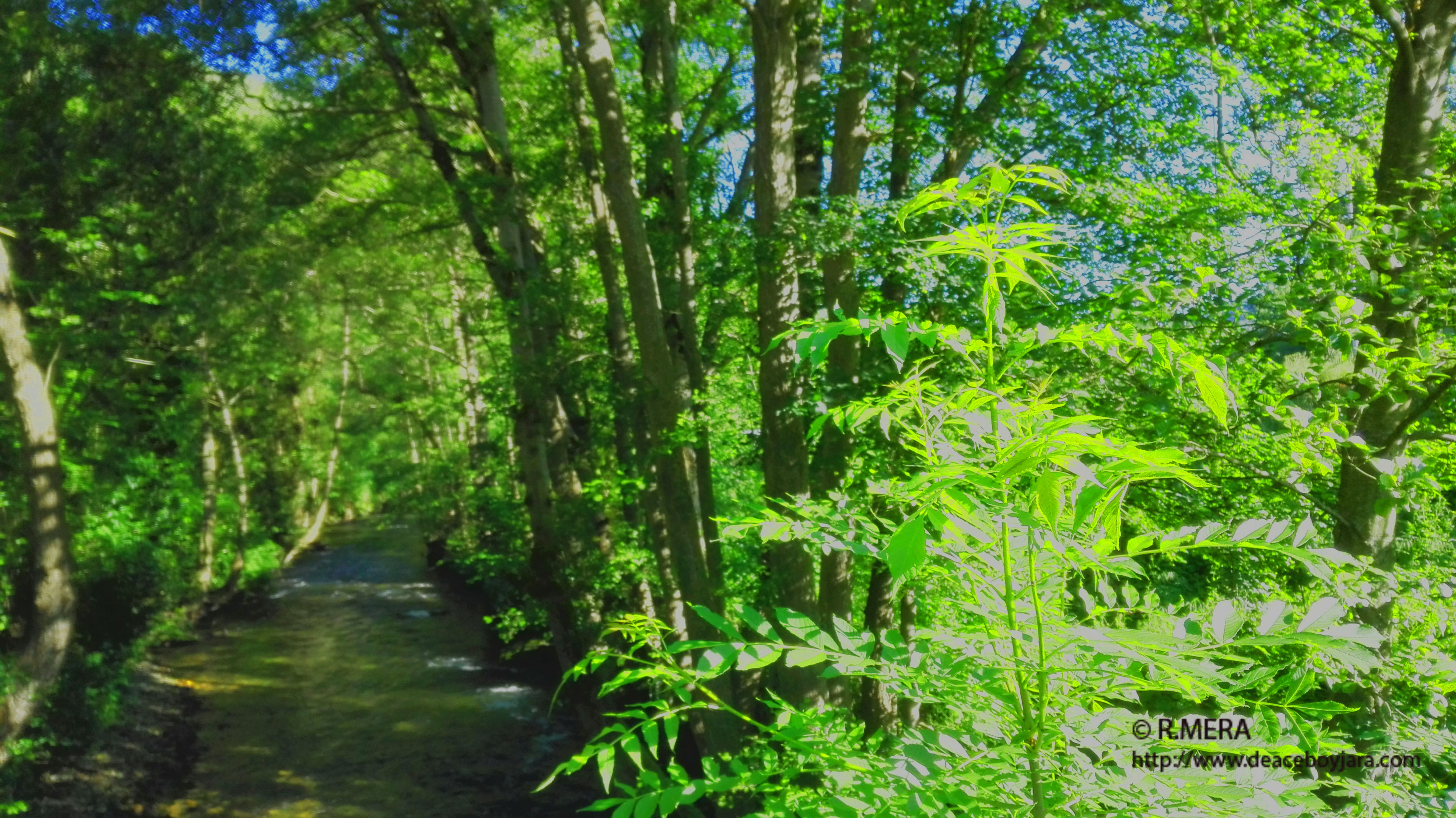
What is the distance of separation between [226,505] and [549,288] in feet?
45.4

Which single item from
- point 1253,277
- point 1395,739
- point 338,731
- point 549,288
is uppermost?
point 549,288

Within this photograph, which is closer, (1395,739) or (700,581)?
(1395,739)

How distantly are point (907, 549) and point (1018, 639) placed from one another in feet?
1.18

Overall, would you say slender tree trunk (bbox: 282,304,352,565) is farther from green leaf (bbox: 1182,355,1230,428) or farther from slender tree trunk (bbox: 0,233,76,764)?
green leaf (bbox: 1182,355,1230,428)

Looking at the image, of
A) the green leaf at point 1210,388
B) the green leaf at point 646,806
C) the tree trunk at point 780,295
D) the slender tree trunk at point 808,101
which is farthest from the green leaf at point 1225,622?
the slender tree trunk at point 808,101

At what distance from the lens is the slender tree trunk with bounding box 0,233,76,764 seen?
9.17 m

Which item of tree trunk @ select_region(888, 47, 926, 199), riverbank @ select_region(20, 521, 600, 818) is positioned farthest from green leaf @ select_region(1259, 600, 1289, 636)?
riverbank @ select_region(20, 521, 600, 818)

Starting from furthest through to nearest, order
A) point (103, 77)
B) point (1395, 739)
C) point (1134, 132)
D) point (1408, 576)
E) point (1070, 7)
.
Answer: point (103, 77) < point (1134, 132) < point (1070, 7) < point (1408, 576) < point (1395, 739)

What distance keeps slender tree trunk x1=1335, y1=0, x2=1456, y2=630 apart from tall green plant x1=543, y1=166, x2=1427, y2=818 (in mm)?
1229

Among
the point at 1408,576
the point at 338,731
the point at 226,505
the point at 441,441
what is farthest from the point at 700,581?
the point at 441,441

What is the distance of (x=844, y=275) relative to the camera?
6516mm

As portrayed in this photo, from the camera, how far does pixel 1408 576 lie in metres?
2.55

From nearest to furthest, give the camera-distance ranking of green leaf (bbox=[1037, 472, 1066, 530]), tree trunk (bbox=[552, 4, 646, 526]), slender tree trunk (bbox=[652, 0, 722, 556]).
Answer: green leaf (bbox=[1037, 472, 1066, 530]), slender tree trunk (bbox=[652, 0, 722, 556]), tree trunk (bbox=[552, 4, 646, 526])

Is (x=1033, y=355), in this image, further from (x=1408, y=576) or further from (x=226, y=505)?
(x=226, y=505)
